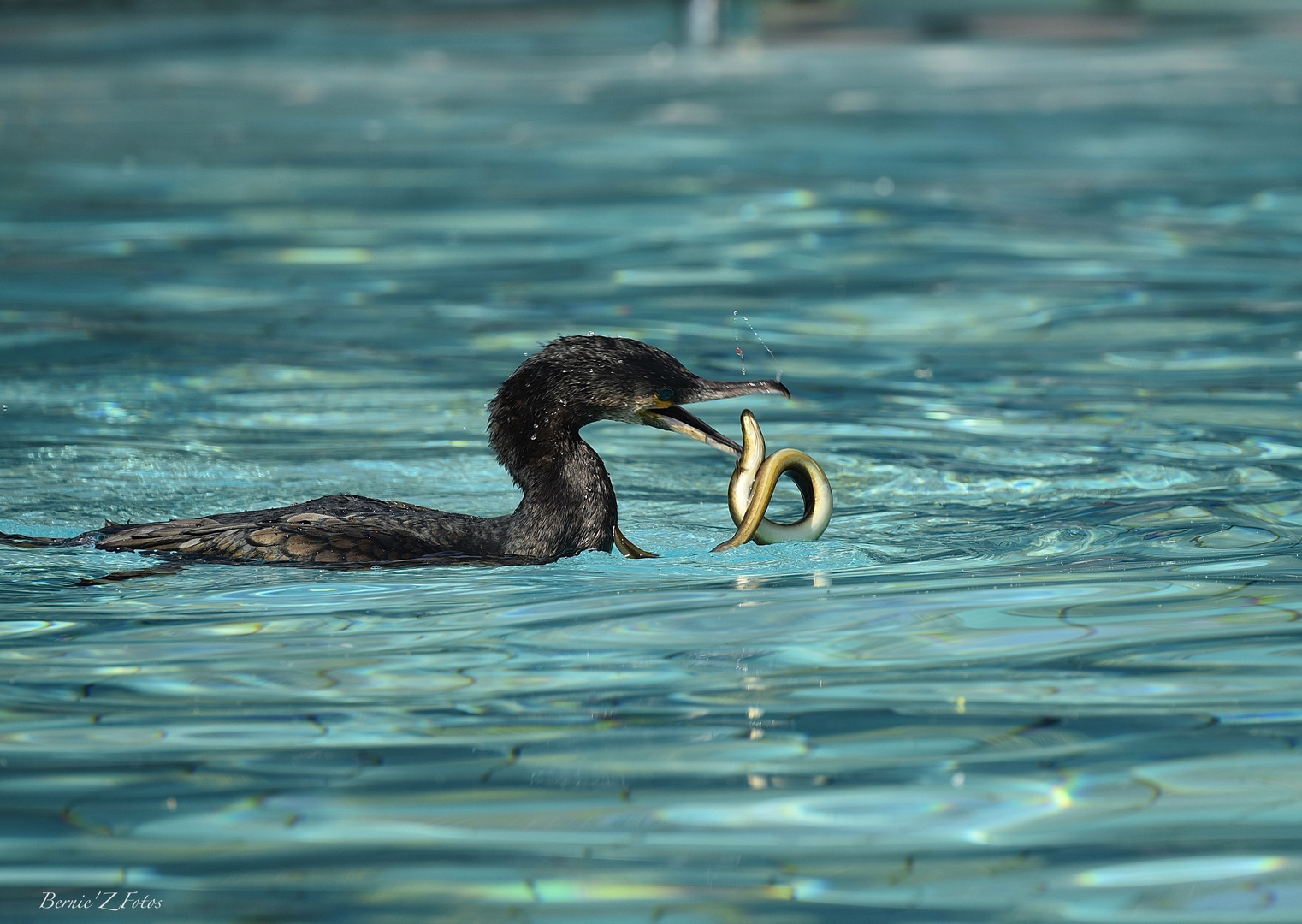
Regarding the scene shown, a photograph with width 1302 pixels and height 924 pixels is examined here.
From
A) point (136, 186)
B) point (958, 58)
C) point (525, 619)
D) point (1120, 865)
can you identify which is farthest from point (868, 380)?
point (958, 58)

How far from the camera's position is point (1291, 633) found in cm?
511

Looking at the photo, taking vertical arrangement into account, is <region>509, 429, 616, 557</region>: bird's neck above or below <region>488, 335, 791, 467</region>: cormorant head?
below

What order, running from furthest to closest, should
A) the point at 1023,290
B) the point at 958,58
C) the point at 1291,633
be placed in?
the point at 958,58
the point at 1023,290
the point at 1291,633

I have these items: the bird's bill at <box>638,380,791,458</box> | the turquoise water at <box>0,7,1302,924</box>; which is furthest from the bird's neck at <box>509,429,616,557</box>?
the bird's bill at <box>638,380,791,458</box>

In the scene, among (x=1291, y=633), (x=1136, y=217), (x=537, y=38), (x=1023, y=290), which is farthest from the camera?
(x=537, y=38)

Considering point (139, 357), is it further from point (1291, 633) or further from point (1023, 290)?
point (1291, 633)

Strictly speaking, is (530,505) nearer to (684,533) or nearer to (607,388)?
(607,388)

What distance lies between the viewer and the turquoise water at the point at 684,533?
12.5 feet

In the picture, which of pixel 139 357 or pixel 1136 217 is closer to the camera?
pixel 139 357

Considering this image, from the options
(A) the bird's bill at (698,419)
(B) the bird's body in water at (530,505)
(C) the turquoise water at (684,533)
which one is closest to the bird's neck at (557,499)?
(B) the bird's body in water at (530,505)

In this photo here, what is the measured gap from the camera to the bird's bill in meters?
5.74

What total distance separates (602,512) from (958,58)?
1714cm

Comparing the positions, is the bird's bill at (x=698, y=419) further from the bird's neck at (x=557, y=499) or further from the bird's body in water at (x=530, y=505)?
the bird's neck at (x=557, y=499)

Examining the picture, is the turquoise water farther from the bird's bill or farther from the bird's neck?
the bird's bill
